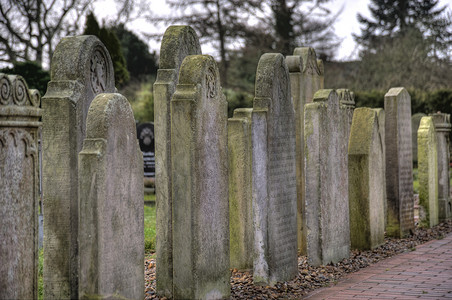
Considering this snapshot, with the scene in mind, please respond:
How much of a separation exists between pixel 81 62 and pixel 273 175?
247 cm

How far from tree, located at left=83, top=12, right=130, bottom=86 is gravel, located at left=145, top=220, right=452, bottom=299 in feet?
45.1

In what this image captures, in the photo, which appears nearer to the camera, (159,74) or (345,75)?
(159,74)

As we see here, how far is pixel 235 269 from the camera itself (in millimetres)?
7914

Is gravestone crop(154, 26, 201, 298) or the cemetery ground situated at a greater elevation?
gravestone crop(154, 26, 201, 298)

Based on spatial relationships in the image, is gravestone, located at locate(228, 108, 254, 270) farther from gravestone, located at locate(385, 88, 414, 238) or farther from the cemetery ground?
gravestone, located at locate(385, 88, 414, 238)

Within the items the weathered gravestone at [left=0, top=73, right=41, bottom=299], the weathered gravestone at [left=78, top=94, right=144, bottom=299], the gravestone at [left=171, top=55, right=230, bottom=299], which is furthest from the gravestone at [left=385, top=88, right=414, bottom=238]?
the weathered gravestone at [left=0, top=73, right=41, bottom=299]

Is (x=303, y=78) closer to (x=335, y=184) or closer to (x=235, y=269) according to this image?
(x=335, y=184)

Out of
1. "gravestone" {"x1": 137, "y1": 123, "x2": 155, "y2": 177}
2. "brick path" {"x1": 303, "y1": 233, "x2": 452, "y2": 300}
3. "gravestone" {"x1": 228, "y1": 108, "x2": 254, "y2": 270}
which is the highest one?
"gravestone" {"x1": 137, "y1": 123, "x2": 155, "y2": 177}

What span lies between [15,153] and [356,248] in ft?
19.5

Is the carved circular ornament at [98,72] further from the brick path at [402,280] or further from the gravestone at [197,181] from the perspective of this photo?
the brick path at [402,280]

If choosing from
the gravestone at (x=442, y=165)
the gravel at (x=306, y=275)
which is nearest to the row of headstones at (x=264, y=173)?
the gravel at (x=306, y=275)

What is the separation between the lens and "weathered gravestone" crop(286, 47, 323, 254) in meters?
9.17

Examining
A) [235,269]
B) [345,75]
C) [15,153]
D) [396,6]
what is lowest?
[235,269]

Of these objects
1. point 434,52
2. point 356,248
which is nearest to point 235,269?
point 356,248
